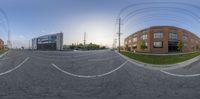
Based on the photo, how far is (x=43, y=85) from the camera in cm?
590

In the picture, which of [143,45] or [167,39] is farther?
[143,45]

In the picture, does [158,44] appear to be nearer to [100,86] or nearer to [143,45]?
[143,45]

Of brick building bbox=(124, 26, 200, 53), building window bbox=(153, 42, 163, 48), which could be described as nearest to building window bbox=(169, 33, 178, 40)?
brick building bbox=(124, 26, 200, 53)

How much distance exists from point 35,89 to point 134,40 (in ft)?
13.1

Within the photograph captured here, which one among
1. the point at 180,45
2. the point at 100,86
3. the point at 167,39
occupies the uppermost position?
the point at 167,39

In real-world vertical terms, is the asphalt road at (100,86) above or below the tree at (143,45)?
below

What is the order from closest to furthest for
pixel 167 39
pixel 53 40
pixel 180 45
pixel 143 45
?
pixel 180 45
pixel 167 39
pixel 143 45
pixel 53 40

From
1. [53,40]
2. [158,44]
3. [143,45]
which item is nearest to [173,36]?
[158,44]

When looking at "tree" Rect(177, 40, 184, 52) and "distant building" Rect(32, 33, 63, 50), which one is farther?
"distant building" Rect(32, 33, 63, 50)

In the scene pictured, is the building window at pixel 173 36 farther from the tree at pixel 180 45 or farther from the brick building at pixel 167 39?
the tree at pixel 180 45

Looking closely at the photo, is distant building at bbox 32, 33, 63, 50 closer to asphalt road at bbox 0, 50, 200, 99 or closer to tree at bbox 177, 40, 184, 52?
asphalt road at bbox 0, 50, 200, 99

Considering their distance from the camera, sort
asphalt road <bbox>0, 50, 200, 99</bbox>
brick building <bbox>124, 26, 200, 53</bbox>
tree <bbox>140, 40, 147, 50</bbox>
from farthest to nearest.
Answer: asphalt road <bbox>0, 50, 200, 99</bbox>
tree <bbox>140, 40, 147, 50</bbox>
brick building <bbox>124, 26, 200, 53</bbox>

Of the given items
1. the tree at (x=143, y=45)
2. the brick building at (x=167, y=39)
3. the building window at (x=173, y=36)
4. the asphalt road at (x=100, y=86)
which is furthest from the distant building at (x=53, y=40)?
the building window at (x=173, y=36)

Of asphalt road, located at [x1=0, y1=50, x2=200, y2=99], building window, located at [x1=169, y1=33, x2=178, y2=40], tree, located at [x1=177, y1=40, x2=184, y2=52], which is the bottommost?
asphalt road, located at [x1=0, y1=50, x2=200, y2=99]
